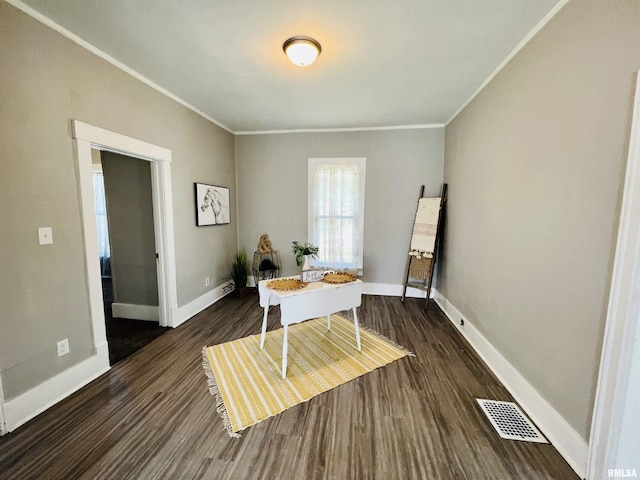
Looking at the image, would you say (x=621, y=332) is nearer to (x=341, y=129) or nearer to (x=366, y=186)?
(x=366, y=186)

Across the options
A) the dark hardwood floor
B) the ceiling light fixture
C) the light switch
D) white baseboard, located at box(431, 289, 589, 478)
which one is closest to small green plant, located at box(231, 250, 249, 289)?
the dark hardwood floor

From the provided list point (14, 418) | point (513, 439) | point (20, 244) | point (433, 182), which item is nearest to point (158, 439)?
point (14, 418)

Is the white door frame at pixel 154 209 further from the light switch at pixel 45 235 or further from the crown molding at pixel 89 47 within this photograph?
the crown molding at pixel 89 47

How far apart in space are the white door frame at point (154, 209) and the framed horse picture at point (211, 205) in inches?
19.1

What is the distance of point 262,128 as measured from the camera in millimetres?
4129

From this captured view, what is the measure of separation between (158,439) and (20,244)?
1.50 metres

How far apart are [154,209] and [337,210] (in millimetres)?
2502

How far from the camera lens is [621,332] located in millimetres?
1176

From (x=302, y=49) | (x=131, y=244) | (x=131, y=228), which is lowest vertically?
(x=131, y=244)

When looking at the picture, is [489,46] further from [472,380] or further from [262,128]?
[262,128]

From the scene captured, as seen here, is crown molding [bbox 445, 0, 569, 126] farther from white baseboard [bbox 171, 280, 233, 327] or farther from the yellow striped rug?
white baseboard [bbox 171, 280, 233, 327]

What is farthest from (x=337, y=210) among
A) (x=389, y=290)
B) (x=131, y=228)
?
(x=131, y=228)

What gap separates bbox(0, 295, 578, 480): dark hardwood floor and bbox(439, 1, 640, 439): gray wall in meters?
0.49

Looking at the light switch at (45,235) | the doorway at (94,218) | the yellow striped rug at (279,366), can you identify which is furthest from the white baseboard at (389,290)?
the light switch at (45,235)
